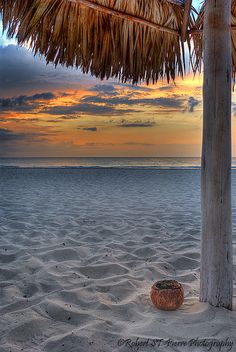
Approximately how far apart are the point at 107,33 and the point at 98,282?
221cm

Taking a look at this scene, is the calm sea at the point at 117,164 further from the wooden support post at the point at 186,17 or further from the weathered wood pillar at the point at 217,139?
the weathered wood pillar at the point at 217,139

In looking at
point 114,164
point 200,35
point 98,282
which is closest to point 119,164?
point 114,164

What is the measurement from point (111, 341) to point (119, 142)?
72.4 feet

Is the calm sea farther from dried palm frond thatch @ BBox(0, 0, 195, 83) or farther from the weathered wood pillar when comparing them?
the weathered wood pillar

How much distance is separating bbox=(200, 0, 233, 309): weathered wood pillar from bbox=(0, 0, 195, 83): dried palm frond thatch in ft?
2.82

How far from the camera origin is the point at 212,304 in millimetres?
2402

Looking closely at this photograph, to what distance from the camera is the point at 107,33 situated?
10.9 ft

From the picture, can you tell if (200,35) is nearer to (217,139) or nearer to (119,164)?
(217,139)

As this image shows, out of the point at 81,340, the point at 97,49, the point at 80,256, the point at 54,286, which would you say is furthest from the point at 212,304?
the point at 97,49

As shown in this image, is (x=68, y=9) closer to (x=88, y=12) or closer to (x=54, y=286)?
(x=88, y=12)

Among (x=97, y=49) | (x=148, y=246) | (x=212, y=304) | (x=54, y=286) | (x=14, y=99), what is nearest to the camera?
(x=212, y=304)

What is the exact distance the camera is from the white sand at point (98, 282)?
2.15m

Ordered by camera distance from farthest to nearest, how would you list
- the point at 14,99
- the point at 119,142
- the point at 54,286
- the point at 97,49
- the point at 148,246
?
1. the point at 119,142
2. the point at 14,99
3. the point at 148,246
4. the point at 97,49
5. the point at 54,286

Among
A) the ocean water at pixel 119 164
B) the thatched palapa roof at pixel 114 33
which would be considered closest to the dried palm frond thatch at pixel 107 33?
the thatched palapa roof at pixel 114 33
